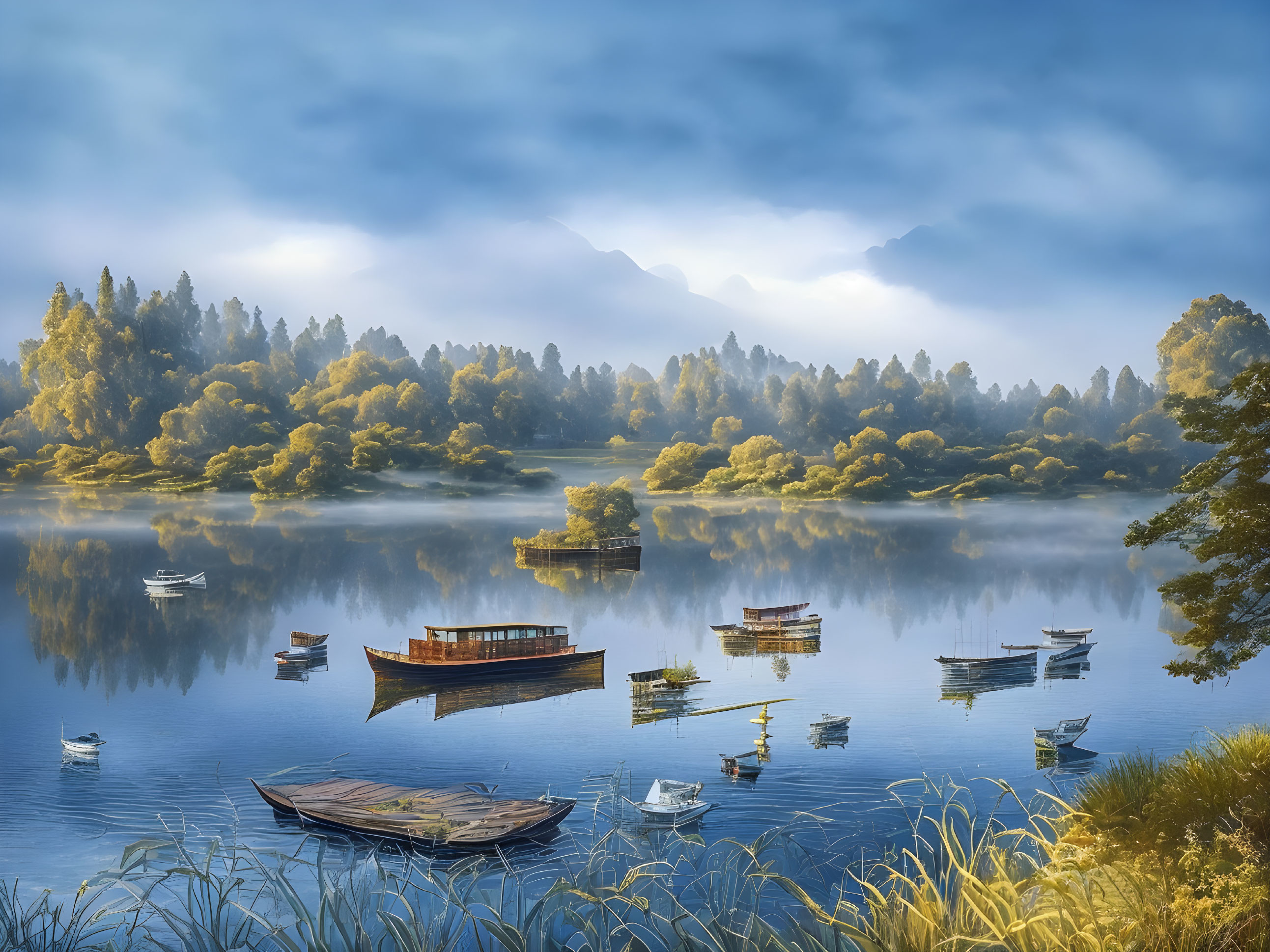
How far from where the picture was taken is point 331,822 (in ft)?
42.5

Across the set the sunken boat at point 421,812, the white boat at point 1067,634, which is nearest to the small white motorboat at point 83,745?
the sunken boat at point 421,812

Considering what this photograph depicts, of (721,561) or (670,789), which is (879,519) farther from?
(670,789)

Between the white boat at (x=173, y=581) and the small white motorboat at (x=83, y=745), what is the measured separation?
24.3 feet

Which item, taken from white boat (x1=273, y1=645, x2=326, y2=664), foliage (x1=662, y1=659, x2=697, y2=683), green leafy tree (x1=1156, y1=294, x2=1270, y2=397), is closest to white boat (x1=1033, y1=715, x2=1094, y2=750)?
foliage (x1=662, y1=659, x2=697, y2=683)

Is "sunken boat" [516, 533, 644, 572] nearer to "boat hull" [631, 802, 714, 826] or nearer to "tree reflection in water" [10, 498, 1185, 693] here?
"tree reflection in water" [10, 498, 1185, 693]

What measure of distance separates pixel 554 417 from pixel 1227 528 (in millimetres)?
20536

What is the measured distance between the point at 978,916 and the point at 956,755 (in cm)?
1262

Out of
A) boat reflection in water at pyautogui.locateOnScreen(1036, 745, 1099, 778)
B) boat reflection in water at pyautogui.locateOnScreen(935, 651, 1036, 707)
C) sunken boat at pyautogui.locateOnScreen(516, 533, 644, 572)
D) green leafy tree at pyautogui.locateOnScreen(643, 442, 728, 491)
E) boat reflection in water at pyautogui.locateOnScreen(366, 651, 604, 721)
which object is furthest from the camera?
green leafy tree at pyautogui.locateOnScreen(643, 442, 728, 491)

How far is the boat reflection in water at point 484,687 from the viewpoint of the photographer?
835 inches

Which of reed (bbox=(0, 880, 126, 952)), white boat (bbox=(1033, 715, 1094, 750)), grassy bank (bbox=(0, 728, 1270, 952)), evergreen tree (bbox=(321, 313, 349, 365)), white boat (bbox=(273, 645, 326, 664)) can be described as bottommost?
white boat (bbox=(1033, 715, 1094, 750))

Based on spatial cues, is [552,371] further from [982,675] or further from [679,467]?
[982,675]

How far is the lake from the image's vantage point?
1739 cm

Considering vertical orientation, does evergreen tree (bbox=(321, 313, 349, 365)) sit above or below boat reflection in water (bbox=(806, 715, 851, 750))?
above

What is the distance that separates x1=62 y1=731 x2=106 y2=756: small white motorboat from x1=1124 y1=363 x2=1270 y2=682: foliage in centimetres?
1685
